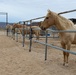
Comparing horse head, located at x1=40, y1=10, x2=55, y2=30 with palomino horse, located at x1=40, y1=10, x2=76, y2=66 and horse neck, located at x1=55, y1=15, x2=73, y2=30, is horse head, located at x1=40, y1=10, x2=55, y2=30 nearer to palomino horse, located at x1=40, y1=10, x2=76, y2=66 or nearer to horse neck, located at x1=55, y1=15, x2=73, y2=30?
palomino horse, located at x1=40, y1=10, x2=76, y2=66

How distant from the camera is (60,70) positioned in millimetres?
5262

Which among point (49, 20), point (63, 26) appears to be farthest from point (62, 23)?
point (49, 20)

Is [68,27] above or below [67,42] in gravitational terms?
above

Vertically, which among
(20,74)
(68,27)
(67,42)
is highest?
(68,27)

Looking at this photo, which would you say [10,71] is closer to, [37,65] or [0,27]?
[37,65]

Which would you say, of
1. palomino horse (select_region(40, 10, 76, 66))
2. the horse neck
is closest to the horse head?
palomino horse (select_region(40, 10, 76, 66))

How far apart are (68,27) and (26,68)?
1.52 m

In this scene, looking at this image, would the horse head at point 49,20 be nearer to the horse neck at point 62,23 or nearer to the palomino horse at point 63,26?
the palomino horse at point 63,26

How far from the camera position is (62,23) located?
5.91 metres

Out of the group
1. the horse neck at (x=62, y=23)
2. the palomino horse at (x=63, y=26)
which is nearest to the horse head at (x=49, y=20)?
the palomino horse at (x=63, y=26)

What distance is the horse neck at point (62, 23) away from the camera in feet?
19.3

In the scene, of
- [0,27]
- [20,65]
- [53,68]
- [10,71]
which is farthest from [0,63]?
[0,27]

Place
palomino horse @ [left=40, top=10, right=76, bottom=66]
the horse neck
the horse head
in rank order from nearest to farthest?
1. palomino horse @ [left=40, top=10, right=76, bottom=66]
2. the horse neck
3. the horse head

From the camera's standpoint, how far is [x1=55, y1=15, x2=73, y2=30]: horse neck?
5879mm
